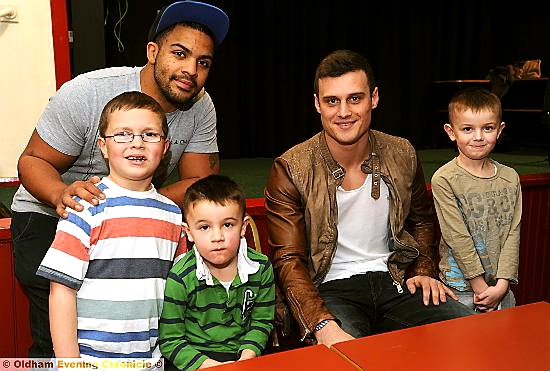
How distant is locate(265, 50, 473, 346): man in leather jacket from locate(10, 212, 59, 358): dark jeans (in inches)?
28.4

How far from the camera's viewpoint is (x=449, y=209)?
6.87ft

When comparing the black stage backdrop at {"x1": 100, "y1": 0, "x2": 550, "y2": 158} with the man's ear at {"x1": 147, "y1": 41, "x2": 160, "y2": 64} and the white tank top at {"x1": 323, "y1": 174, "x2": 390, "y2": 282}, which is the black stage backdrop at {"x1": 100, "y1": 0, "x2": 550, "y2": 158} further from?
the white tank top at {"x1": 323, "y1": 174, "x2": 390, "y2": 282}

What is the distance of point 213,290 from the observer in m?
1.59

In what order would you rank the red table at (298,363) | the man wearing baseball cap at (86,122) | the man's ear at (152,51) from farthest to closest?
the man's ear at (152,51) < the man wearing baseball cap at (86,122) < the red table at (298,363)

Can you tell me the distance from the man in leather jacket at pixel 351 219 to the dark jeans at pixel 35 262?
723mm

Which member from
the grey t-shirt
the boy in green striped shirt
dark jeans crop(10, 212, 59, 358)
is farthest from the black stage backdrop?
the boy in green striped shirt

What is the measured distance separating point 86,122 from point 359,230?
96 cm

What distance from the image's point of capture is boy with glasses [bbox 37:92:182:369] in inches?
57.6

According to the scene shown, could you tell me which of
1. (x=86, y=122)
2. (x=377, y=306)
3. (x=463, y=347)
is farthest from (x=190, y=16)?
(x=463, y=347)

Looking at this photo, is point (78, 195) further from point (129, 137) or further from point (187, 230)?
point (187, 230)

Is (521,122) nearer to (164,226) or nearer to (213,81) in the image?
(213,81)

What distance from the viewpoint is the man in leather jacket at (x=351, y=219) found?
6.18 ft

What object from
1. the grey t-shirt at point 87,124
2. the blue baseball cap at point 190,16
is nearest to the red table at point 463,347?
the grey t-shirt at point 87,124

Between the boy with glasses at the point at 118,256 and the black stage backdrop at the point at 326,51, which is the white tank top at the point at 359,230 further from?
the black stage backdrop at the point at 326,51
